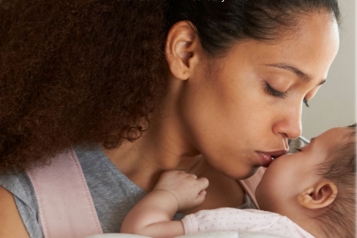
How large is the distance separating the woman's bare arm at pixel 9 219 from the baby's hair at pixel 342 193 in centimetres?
81

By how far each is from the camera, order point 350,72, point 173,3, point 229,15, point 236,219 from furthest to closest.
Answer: point 350,72
point 173,3
point 229,15
point 236,219

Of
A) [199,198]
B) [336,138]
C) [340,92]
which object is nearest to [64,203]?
[199,198]

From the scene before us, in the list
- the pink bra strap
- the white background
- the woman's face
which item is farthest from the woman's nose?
the white background

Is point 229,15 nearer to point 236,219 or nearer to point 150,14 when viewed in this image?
point 150,14

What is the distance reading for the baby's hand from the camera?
1.15 meters

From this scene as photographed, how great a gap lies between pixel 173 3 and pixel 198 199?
628 millimetres

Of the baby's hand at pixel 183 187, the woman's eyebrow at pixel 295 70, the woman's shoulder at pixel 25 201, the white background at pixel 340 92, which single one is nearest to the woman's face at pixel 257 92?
the woman's eyebrow at pixel 295 70

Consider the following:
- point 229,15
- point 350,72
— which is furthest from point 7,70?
point 350,72

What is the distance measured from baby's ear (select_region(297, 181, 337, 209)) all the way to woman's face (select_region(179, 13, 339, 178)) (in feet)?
0.50

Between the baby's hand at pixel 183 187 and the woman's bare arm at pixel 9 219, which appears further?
the baby's hand at pixel 183 187

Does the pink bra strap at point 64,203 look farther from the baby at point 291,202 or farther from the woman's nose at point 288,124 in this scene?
the woman's nose at point 288,124

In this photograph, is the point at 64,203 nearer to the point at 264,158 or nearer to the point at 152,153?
the point at 152,153

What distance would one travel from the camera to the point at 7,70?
1.06 metres

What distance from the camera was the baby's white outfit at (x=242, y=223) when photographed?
95 cm
